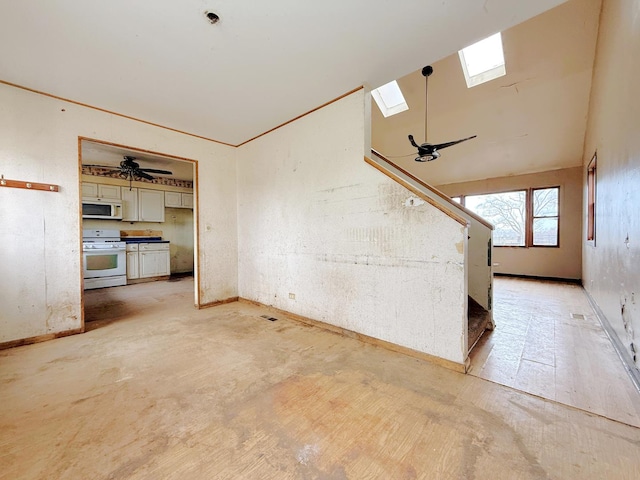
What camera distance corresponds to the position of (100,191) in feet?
18.4

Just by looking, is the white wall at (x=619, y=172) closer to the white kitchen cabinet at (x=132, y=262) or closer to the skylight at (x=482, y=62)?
the skylight at (x=482, y=62)

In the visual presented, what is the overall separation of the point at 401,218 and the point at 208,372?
2.12 m

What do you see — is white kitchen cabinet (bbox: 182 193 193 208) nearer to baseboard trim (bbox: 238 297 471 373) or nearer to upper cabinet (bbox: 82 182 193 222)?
upper cabinet (bbox: 82 182 193 222)

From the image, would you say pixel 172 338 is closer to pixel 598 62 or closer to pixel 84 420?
pixel 84 420

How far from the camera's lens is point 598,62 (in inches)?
140

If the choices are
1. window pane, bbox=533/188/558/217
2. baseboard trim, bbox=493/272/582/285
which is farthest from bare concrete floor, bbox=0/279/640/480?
window pane, bbox=533/188/558/217

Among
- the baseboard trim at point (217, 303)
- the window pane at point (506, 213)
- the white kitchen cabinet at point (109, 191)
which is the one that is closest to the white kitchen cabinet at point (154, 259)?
the white kitchen cabinet at point (109, 191)

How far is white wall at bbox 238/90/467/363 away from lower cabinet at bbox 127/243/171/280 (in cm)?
371

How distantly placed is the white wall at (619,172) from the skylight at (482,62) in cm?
115

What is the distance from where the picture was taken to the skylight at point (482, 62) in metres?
4.10

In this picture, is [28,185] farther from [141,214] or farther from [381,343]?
[381,343]

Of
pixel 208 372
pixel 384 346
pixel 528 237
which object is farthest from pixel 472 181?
pixel 208 372

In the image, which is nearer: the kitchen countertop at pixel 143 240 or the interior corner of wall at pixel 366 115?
the interior corner of wall at pixel 366 115

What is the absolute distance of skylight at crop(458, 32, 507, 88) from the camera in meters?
4.10
